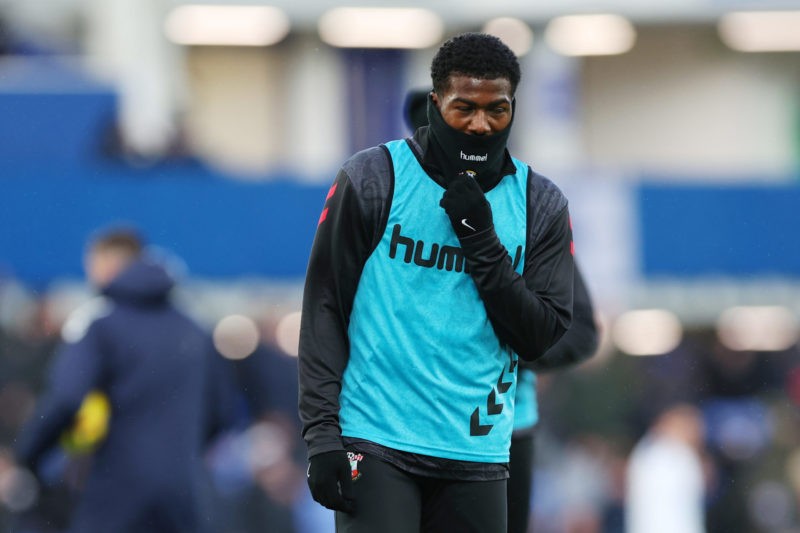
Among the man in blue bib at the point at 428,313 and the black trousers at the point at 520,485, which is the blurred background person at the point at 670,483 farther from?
the man in blue bib at the point at 428,313

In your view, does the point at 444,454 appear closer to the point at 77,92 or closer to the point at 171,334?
the point at 171,334

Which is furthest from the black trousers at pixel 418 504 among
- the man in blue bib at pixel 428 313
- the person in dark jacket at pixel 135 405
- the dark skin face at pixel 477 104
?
the person in dark jacket at pixel 135 405

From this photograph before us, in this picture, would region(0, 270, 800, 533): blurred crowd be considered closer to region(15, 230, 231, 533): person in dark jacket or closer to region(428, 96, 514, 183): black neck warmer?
region(15, 230, 231, 533): person in dark jacket

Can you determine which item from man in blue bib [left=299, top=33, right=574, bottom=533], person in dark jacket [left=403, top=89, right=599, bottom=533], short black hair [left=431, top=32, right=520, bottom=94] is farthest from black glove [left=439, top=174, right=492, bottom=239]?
person in dark jacket [left=403, top=89, right=599, bottom=533]

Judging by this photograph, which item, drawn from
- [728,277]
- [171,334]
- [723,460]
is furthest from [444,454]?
[728,277]

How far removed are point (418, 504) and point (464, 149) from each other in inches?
36.7

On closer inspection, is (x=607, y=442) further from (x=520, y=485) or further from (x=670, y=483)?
(x=520, y=485)

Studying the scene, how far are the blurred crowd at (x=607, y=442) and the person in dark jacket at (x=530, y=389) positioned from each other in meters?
5.94

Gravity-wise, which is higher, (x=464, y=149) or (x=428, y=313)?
(x=464, y=149)

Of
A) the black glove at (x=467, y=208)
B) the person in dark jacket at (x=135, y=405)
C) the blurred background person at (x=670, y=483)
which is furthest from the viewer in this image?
the blurred background person at (x=670, y=483)

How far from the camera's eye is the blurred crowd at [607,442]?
37.8ft

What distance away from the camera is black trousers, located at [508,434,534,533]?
507 cm

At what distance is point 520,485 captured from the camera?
201 inches

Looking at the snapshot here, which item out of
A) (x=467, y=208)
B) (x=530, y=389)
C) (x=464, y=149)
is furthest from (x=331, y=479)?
(x=530, y=389)
